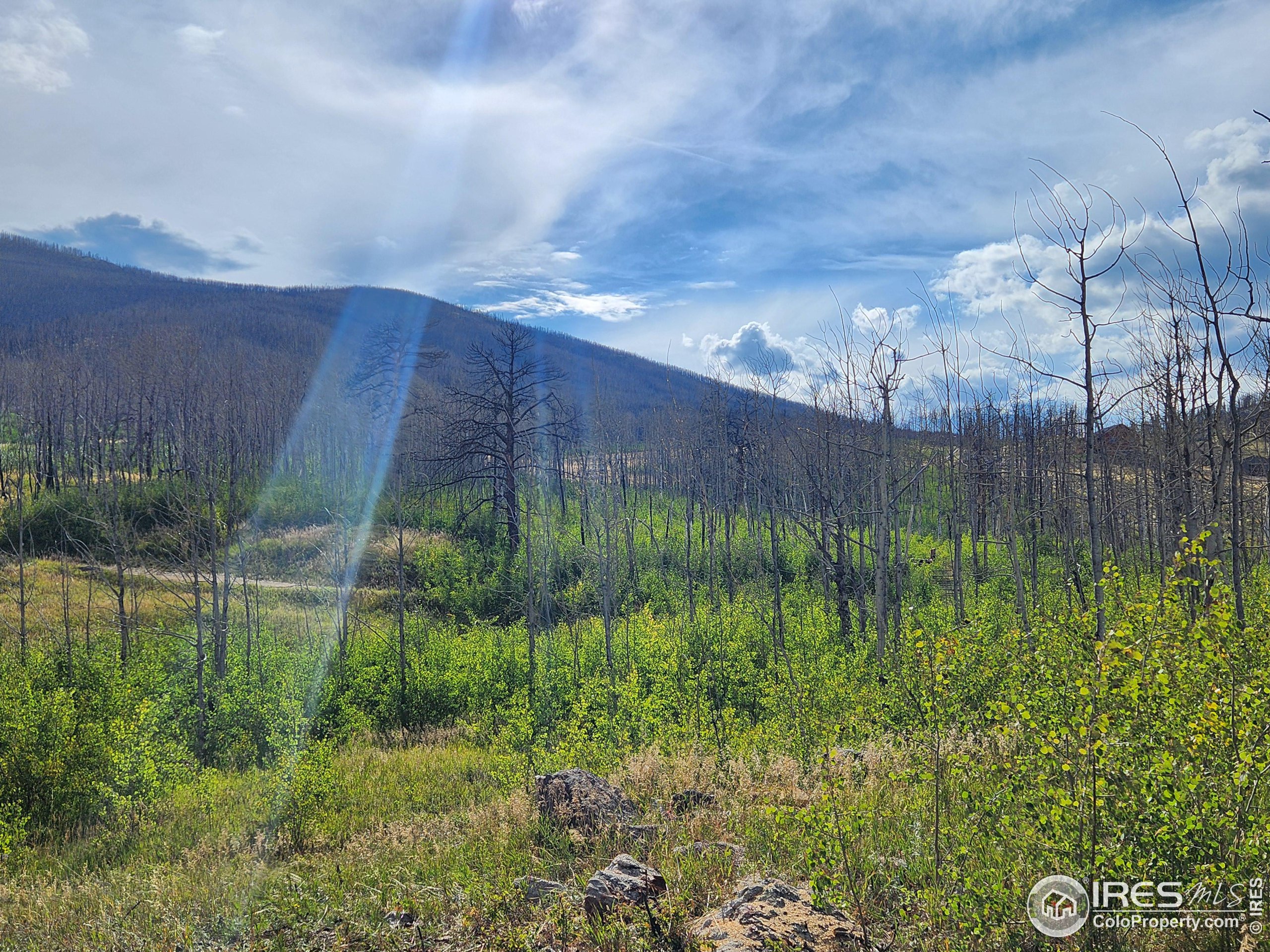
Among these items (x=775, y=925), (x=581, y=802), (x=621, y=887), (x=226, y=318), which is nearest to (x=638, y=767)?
(x=581, y=802)

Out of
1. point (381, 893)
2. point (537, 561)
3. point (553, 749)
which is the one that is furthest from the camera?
point (537, 561)

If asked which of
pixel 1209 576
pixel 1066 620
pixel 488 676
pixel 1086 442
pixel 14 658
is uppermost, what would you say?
pixel 1086 442

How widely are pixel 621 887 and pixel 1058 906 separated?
108 inches

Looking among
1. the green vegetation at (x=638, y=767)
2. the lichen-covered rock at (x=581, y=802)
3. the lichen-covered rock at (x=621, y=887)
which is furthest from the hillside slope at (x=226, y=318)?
the lichen-covered rock at (x=621, y=887)

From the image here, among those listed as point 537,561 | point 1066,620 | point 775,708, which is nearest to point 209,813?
point 775,708

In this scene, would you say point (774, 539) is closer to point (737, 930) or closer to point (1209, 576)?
point (1209, 576)

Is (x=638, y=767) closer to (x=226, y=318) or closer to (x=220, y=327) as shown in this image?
(x=220, y=327)

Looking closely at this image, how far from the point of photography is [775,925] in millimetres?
3922

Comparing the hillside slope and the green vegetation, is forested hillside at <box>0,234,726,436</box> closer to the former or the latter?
the hillside slope

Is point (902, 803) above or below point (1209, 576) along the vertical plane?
below

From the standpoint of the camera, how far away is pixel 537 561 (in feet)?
82.3

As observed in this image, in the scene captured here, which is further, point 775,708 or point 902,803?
point 775,708

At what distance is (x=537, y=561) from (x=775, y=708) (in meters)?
15.1

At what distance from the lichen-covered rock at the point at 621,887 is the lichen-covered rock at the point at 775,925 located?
0.52 metres
